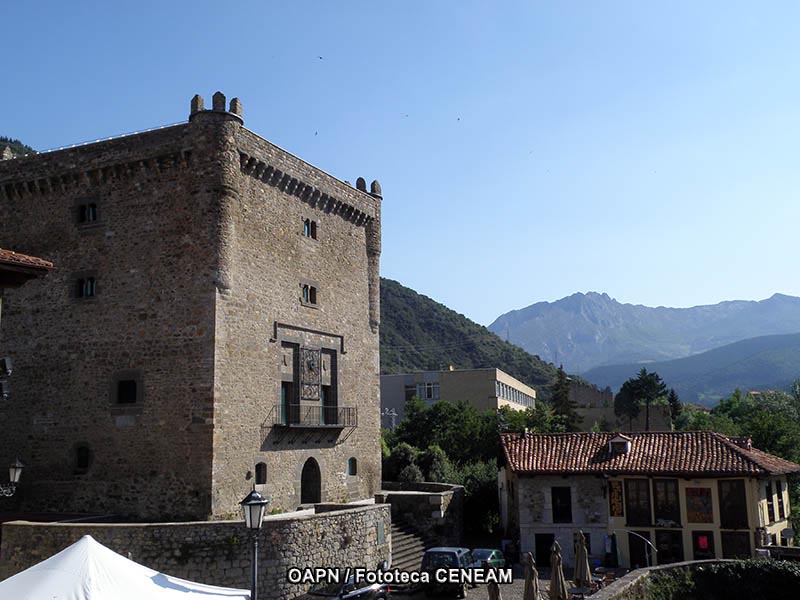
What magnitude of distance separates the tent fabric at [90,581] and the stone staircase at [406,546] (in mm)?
14820

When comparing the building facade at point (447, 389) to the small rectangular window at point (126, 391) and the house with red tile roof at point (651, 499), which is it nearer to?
the house with red tile roof at point (651, 499)

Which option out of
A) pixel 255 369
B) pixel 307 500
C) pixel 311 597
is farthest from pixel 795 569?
pixel 255 369

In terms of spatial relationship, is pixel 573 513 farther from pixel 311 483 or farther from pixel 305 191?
pixel 305 191

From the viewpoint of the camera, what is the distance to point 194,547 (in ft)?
63.7

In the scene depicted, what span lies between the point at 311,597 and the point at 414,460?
20.8 metres

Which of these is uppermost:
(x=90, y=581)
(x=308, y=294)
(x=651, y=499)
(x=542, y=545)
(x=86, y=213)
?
(x=86, y=213)

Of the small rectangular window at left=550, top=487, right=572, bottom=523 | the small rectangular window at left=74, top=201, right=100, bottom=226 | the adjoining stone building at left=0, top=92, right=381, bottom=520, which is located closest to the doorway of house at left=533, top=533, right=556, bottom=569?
the small rectangular window at left=550, top=487, right=572, bottom=523

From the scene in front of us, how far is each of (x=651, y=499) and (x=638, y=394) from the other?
5398 cm

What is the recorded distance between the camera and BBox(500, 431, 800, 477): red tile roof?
87.7 feet

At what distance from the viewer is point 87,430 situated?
23984 millimetres

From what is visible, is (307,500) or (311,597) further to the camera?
(307,500)

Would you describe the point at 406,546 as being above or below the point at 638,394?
below

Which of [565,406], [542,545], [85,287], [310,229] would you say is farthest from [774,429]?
[85,287]

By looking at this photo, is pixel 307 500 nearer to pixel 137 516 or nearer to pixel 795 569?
pixel 137 516
